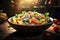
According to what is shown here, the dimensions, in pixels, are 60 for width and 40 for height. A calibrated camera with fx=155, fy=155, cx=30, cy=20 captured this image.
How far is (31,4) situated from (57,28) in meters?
0.78

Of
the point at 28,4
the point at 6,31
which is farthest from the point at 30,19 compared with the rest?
the point at 28,4

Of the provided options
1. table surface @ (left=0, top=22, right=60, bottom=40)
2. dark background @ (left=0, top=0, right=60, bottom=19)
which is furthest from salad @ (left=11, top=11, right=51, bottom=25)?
dark background @ (left=0, top=0, right=60, bottom=19)

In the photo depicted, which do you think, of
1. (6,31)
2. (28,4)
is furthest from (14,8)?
(6,31)

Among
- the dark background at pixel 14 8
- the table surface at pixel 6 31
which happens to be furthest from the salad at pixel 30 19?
the dark background at pixel 14 8

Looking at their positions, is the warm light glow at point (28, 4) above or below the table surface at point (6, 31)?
above

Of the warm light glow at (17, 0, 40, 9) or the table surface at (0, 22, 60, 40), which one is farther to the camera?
the warm light glow at (17, 0, 40, 9)

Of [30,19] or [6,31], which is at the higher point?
[30,19]

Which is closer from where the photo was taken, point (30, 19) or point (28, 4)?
point (30, 19)

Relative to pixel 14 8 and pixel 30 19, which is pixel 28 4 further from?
pixel 30 19

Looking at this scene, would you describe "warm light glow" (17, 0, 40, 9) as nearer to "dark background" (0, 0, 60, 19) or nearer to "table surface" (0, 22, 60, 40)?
"dark background" (0, 0, 60, 19)

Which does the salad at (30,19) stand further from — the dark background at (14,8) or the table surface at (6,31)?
the dark background at (14,8)

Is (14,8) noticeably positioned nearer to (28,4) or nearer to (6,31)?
(28,4)

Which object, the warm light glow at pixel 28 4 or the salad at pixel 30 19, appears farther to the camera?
the warm light glow at pixel 28 4

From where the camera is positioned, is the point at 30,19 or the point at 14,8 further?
the point at 14,8
